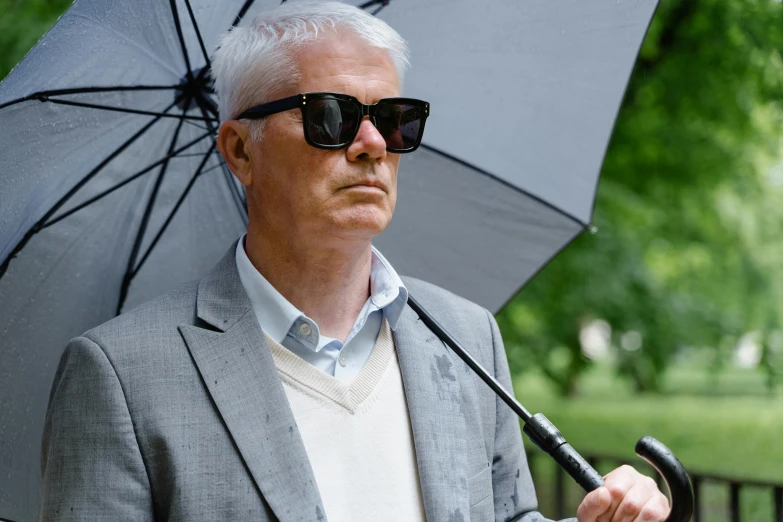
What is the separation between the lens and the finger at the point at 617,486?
6.59 feet

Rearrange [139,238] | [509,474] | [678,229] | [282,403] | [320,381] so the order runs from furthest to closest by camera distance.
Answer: [678,229] < [139,238] < [509,474] < [320,381] < [282,403]

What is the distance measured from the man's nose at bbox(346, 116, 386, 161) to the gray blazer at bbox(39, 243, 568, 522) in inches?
16.9

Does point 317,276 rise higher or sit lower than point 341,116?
lower

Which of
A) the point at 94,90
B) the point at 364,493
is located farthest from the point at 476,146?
the point at 364,493

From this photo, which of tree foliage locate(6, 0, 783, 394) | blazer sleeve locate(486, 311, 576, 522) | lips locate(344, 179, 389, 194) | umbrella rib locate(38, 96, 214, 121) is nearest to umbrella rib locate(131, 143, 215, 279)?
umbrella rib locate(38, 96, 214, 121)

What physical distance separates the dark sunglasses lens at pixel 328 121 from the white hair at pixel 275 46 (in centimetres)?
11

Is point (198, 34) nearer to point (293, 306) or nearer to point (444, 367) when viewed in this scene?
point (293, 306)

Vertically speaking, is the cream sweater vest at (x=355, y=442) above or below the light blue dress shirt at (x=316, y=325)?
below

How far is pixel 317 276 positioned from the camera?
7.66 ft

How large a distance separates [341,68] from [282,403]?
801 millimetres

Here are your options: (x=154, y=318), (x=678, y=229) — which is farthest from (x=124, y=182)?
(x=678, y=229)

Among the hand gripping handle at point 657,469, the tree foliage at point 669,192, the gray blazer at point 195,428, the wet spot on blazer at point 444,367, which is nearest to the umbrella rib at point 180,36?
the gray blazer at point 195,428

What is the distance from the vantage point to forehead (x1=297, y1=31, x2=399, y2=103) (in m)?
2.25

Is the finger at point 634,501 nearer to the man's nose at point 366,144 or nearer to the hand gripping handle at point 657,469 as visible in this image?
the hand gripping handle at point 657,469
